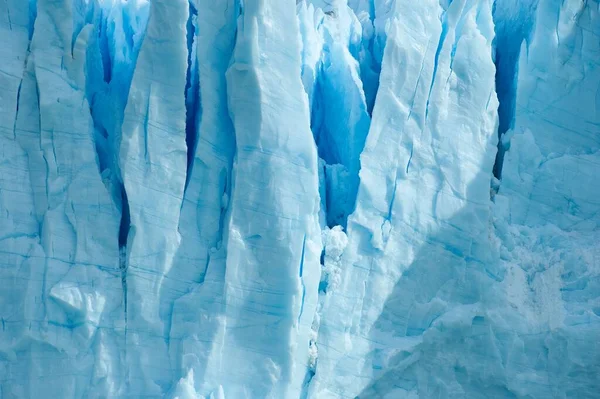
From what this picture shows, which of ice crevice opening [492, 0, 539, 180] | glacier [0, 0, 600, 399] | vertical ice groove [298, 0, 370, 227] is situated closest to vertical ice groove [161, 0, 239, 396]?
glacier [0, 0, 600, 399]

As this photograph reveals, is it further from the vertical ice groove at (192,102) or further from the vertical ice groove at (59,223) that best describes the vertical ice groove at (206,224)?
the vertical ice groove at (59,223)

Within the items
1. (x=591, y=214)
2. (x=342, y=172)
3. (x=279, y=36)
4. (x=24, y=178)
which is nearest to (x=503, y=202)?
(x=591, y=214)

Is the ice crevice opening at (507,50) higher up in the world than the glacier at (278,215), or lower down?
higher up

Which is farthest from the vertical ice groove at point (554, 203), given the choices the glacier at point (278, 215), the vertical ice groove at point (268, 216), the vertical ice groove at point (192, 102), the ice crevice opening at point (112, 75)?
the ice crevice opening at point (112, 75)

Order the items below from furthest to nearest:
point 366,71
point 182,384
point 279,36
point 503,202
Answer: point 366,71, point 503,202, point 279,36, point 182,384

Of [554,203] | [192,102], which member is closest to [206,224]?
[192,102]

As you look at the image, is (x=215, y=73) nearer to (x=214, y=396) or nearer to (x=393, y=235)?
(x=393, y=235)

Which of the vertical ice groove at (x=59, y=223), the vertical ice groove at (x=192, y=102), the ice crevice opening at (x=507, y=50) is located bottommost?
the vertical ice groove at (x=59, y=223)

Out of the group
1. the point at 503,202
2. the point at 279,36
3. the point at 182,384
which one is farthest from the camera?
the point at 503,202
